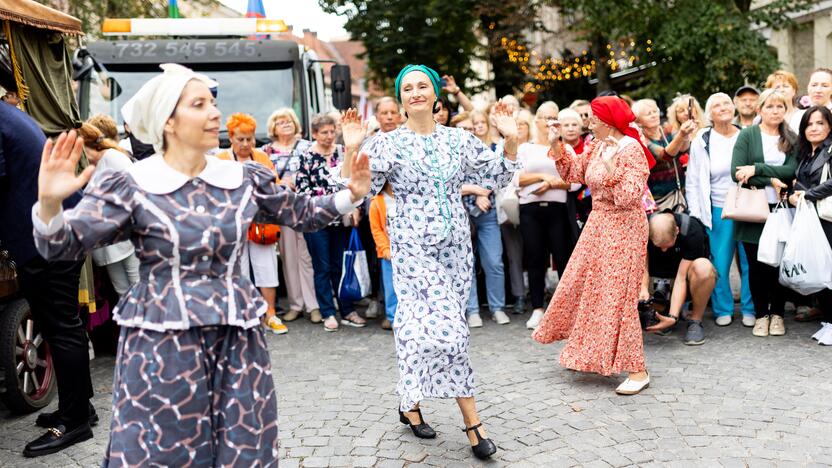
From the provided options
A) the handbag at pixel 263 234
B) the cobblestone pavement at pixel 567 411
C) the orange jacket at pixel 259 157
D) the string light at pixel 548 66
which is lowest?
the cobblestone pavement at pixel 567 411

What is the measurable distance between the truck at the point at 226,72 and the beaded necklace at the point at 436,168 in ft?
17.7

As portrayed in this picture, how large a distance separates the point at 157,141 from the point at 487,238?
201 inches

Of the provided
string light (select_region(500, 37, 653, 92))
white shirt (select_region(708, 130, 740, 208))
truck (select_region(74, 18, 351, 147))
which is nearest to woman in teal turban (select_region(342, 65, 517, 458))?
white shirt (select_region(708, 130, 740, 208))

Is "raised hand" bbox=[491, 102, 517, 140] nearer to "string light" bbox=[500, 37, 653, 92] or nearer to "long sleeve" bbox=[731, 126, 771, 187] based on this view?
"long sleeve" bbox=[731, 126, 771, 187]

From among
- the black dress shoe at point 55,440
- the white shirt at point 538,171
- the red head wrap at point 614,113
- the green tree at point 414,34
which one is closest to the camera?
the black dress shoe at point 55,440

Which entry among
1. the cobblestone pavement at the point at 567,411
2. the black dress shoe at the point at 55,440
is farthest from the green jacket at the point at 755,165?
the black dress shoe at the point at 55,440

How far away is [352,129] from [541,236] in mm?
3639

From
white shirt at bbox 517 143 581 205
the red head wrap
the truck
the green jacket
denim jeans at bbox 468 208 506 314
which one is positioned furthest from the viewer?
the truck

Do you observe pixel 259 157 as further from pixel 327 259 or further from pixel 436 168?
pixel 436 168

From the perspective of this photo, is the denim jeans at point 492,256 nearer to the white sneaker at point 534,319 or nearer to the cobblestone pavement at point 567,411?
the white sneaker at point 534,319

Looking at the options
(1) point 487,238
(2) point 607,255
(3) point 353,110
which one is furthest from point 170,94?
(1) point 487,238

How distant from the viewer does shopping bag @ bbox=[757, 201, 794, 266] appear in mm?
6559

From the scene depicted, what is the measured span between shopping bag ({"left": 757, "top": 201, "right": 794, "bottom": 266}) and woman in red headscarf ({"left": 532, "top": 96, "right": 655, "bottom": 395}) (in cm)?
163

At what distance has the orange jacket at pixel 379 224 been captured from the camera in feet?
23.7
